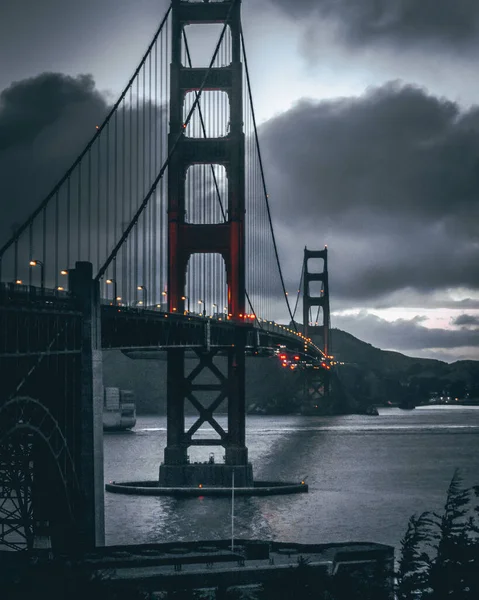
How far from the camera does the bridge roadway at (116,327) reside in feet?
74.2

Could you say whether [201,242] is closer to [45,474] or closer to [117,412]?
[45,474]

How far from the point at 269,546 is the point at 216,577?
2.59 m

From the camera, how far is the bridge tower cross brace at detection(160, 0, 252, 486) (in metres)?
50.2

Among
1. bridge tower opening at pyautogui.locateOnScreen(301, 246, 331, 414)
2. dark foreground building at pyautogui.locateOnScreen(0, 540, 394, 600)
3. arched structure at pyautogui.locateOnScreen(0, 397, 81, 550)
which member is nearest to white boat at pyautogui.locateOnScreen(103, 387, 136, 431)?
bridge tower opening at pyautogui.locateOnScreen(301, 246, 331, 414)

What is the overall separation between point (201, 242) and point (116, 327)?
56.2ft

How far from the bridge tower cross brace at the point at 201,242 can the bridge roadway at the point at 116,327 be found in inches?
87.6

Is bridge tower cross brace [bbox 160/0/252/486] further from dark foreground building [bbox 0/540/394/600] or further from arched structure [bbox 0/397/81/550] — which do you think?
arched structure [bbox 0/397/81/550]

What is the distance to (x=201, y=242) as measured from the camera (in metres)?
50.7

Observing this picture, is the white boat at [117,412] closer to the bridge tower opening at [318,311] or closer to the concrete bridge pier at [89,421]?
the bridge tower opening at [318,311]

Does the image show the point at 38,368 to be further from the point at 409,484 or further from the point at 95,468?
the point at 409,484

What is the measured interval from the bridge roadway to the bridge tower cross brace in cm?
222

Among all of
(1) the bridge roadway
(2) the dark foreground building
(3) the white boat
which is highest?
(1) the bridge roadway

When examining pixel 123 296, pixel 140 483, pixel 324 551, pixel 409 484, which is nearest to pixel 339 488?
pixel 409 484

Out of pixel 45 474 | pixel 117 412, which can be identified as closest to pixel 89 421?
pixel 45 474
